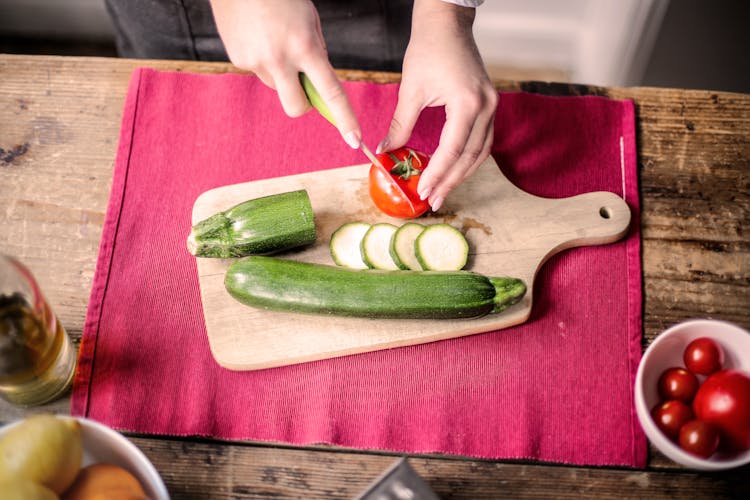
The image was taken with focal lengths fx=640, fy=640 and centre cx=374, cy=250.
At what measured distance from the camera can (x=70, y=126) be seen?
168 cm

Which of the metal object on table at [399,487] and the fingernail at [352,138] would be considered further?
the fingernail at [352,138]

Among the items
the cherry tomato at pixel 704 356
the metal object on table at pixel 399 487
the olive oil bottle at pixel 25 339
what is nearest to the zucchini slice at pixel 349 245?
the metal object on table at pixel 399 487

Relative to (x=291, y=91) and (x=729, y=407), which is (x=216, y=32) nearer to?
(x=291, y=91)

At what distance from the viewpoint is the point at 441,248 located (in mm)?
1506

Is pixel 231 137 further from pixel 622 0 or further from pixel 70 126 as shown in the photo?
pixel 622 0

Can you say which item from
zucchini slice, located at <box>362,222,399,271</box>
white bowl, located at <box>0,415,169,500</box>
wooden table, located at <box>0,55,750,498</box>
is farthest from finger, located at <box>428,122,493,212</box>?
white bowl, located at <box>0,415,169,500</box>

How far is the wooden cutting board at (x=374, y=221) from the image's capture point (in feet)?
4.77

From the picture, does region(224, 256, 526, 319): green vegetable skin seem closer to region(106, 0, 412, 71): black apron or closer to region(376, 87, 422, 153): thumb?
region(376, 87, 422, 153): thumb

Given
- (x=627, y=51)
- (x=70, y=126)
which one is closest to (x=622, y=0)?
(x=627, y=51)

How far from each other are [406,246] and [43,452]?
0.85 meters

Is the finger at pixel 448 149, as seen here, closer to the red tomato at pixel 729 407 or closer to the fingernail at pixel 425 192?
the fingernail at pixel 425 192

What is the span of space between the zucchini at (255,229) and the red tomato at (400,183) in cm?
17

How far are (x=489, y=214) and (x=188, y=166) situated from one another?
783 mm

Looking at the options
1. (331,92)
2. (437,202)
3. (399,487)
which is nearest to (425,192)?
(437,202)
